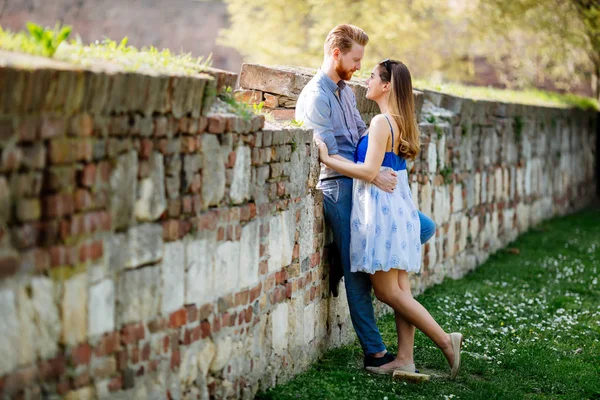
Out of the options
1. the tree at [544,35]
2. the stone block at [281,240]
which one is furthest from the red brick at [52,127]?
the tree at [544,35]

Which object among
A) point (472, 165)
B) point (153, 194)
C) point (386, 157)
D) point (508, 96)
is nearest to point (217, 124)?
point (153, 194)

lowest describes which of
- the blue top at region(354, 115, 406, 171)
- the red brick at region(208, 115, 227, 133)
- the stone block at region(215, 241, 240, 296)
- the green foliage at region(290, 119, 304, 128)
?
the stone block at region(215, 241, 240, 296)

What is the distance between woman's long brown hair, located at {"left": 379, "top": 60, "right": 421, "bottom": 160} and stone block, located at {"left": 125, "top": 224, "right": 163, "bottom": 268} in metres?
2.04

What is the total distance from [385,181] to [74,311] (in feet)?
8.10

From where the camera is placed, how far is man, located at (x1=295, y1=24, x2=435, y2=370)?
5.12 meters

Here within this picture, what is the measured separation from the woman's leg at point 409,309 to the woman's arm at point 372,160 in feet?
2.01

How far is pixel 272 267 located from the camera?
462cm

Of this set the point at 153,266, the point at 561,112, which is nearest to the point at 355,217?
the point at 153,266

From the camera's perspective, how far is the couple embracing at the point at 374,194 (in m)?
4.99

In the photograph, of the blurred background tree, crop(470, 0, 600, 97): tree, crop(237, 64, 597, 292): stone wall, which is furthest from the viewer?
the blurred background tree

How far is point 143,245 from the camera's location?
3375mm

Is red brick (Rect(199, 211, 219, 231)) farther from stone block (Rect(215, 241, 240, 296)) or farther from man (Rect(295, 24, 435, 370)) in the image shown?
man (Rect(295, 24, 435, 370))

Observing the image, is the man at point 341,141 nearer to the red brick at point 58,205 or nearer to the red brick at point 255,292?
the red brick at point 255,292

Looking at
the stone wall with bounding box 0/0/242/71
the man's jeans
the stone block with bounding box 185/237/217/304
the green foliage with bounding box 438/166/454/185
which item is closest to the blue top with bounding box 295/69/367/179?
the man's jeans
